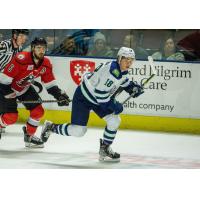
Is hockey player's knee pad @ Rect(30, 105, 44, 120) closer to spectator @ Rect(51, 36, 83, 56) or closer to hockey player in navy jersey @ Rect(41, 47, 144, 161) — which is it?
hockey player in navy jersey @ Rect(41, 47, 144, 161)

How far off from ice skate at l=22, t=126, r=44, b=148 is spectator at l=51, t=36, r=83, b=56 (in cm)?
125

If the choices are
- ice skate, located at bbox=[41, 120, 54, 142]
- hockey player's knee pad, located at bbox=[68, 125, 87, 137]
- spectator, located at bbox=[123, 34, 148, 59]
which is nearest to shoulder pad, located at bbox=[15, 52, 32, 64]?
ice skate, located at bbox=[41, 120, 54, 142]

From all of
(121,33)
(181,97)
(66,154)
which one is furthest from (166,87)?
(66,154)

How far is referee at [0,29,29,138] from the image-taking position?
714 cm

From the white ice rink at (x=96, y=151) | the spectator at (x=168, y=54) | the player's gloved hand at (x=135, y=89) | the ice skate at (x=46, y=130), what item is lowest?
the white ice rink at (x=96, y=151)

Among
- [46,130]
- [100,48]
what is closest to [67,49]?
[100,48]

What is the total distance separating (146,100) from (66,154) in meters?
1.44

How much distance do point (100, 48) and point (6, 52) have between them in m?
1.04

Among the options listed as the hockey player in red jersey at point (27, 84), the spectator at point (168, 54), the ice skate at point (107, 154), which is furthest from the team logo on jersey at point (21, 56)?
the spectator at point (168, 54)

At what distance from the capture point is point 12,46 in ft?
23.8

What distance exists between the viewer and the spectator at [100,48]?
25.2 feet

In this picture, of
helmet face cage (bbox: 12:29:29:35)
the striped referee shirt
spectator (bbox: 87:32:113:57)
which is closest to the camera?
helmet face cage (bbox: 12:29:29:35)

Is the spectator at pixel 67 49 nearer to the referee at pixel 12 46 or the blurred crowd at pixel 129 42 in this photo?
the blurred crowd at pixel 129 42
